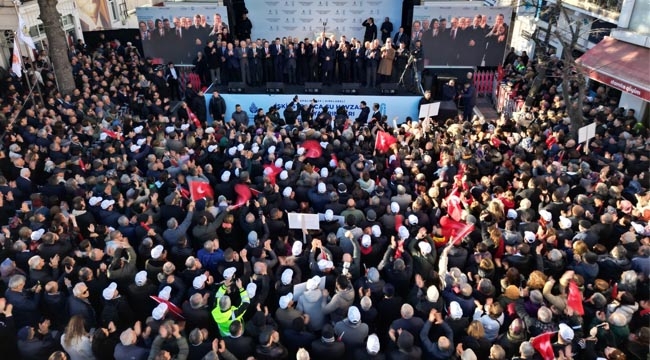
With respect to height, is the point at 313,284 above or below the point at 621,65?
below

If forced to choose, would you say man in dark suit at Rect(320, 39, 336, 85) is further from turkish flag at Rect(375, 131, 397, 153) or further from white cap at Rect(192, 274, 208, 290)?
white cap at Rect(192, 274, 208, 290)

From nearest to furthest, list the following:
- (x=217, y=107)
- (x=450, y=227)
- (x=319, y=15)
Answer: (x=450, y=227)
(x=217, y=107)
(x=319, y=15)

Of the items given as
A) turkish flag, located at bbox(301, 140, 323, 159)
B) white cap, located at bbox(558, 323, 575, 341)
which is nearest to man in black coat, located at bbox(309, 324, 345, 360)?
white cap, located at bbox(558, 323, 575, 341)

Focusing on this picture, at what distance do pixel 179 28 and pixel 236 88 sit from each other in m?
3.87

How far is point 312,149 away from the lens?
9.81 m

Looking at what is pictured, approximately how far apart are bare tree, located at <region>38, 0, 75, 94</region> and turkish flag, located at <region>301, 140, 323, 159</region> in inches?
357

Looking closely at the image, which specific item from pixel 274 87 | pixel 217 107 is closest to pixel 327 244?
pixel 217 107

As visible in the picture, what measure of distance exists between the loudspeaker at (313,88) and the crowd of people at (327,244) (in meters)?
4.96

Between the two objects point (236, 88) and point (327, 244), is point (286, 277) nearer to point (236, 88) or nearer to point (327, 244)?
point (327, 244)

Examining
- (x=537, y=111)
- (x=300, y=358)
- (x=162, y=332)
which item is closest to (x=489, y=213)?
(x=300, y=358)

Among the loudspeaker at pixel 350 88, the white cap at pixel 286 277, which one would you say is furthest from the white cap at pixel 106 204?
the loudspeaker at pixel 350 88

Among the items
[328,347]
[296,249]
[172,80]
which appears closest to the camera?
[328,347]

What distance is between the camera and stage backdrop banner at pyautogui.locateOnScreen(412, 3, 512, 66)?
55.0 feet

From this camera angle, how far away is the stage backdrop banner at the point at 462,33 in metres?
16.8
